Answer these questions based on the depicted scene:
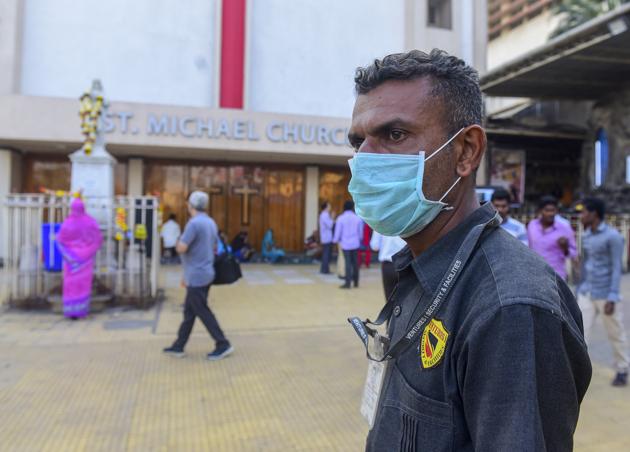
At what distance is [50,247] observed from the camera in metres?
7.80

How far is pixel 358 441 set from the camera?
346 centimetres

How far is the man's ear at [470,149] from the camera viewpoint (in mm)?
1237

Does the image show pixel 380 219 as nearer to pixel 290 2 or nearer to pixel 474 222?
pixel 474 222

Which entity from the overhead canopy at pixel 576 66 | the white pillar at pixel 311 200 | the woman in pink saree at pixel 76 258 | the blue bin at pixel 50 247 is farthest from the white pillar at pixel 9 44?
the overhead canopy at pixel 576 66

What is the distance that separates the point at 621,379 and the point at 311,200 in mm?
13324

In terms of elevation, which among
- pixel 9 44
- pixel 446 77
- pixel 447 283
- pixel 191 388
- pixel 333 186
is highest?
pixel 9 44

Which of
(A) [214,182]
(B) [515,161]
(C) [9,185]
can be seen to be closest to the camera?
(C) [9,185]

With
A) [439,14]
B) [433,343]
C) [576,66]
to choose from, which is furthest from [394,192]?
[439,14]

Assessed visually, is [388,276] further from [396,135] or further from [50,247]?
[50,247]

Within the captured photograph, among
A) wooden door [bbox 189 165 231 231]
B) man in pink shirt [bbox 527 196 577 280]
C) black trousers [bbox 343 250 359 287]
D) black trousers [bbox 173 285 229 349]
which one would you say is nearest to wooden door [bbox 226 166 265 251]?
wooden door [bbox 189 165 231 231]

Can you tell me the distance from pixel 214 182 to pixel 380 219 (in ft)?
52.8

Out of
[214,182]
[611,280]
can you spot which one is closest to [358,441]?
[611,280]

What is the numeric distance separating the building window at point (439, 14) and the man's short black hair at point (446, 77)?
58.9 ft

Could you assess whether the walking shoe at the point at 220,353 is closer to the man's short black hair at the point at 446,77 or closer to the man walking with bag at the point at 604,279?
the man walking with bag at the point at 604,279
